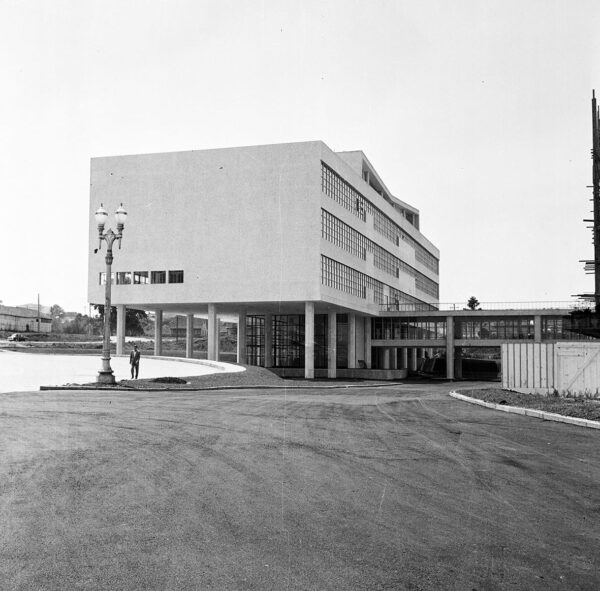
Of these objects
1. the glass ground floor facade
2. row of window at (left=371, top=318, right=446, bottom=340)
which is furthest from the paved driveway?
row of window at (left=371, top=318, right=446, bottom=340)

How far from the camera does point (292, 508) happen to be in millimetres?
7293

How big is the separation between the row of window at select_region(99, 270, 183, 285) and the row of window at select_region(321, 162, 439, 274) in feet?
47.2

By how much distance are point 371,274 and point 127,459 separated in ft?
202

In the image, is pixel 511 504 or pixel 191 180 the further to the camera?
pixel 191 180

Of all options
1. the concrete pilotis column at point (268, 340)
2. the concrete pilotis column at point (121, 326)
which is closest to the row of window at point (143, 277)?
the concrete pilotis column at point (121, 326)

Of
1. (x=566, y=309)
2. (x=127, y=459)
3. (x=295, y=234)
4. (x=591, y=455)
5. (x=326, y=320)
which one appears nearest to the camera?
(x=127, y=459)

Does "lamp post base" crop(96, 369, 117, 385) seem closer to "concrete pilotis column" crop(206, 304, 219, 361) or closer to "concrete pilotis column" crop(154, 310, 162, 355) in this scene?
"concrete pilotis column" crop(206, 304, 219, 361)

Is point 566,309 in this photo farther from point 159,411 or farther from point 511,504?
point 511,504

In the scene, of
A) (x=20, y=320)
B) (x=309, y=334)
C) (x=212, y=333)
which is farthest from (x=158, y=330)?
(x=20, y=320)

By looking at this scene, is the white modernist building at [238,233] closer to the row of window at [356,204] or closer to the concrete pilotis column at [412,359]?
the row of window at [356,204]

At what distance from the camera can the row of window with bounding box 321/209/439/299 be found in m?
57.8

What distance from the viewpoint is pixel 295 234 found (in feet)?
182

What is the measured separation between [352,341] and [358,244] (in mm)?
10542

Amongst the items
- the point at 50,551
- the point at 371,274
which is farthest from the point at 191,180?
the point at 50,551
